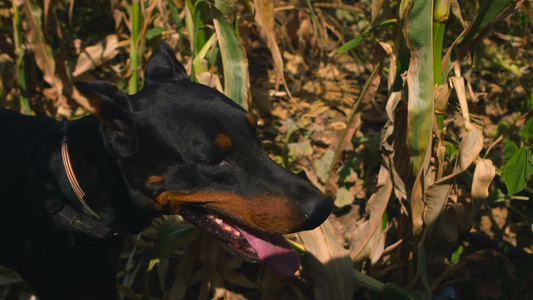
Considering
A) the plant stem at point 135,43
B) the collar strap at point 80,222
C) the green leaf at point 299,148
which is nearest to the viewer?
the collar strap at point 80,222

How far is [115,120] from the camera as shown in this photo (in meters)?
2.25

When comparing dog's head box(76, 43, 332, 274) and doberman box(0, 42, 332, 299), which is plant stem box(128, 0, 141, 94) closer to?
doberman box(0, 42, 332, 299)

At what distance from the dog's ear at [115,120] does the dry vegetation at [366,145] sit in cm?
73

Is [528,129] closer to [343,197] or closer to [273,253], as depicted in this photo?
[343,197]

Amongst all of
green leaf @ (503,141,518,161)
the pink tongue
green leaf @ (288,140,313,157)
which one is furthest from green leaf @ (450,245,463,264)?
green leaf @ (288,140,313,157)

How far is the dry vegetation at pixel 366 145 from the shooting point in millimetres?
2547

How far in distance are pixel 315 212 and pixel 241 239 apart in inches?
15.1

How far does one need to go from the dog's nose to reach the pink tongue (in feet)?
0.88

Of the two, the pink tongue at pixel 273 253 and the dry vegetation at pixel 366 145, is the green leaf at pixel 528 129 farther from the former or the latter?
the pink tongue at pixel 273 253

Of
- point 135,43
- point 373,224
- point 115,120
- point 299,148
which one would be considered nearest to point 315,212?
point 373,224

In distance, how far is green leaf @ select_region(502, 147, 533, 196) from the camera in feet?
7.89

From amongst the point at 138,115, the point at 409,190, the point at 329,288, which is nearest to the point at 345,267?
the point at 329,288

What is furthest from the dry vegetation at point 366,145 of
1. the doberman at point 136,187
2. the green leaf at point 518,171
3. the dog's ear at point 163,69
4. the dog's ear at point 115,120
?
the dog's ear at point 115,120

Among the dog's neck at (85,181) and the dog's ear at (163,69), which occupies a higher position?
the dog's ear at (163,69)
